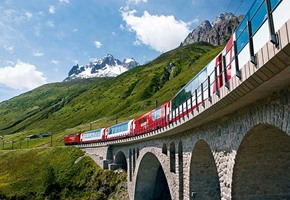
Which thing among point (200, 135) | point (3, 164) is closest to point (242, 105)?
point (200, 135)

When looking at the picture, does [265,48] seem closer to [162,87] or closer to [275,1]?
[275,1]

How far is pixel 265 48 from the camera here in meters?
8.07

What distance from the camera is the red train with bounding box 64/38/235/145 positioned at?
49.0 feet

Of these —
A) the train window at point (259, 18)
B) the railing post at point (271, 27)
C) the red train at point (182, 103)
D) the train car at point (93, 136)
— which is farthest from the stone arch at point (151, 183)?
the railing post at point (271, 27)

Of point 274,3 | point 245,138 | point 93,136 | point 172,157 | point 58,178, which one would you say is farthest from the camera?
point 93,136

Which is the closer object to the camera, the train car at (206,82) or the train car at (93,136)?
the train car at (206,82)

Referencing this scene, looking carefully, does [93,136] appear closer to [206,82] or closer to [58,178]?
[58,178]

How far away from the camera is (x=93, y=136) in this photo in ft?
259

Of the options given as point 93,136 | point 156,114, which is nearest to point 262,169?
point 156,114

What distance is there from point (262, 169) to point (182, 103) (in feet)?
35.1

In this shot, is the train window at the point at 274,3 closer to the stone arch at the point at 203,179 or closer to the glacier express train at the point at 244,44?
the glacier express train at the point at 244,44

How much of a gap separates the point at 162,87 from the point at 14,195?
12412cm

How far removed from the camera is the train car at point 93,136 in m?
73.4

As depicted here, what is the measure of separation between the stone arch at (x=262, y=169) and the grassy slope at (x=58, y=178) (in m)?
43.7
